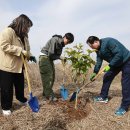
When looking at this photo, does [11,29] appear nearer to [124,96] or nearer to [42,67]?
[42,67]

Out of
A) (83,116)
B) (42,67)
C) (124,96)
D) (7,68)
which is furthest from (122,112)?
(7,68)

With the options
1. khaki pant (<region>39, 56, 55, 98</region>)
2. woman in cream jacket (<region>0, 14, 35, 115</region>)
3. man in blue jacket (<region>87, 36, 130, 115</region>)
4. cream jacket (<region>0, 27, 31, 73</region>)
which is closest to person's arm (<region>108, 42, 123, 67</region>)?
man in blue jacket (<region>87, 36, 130, 115</region>)

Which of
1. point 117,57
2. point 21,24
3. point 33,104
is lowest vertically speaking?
point 33,104

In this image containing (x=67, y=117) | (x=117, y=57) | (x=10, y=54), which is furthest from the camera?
(x=117, y=57)

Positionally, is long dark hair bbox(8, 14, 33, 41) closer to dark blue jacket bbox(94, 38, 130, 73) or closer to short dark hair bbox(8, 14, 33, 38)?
short dark hair bbox(8, 14, 33, 38)

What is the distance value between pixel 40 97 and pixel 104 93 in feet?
4.76

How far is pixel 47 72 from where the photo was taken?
6.66 metres

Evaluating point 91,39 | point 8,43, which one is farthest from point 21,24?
point 91,39

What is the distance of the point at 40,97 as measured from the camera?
7.23 m

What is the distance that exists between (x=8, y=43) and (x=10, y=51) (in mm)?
146

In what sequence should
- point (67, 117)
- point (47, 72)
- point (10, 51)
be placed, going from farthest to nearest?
point (47, 72), point (67, 117), point (10, 51)

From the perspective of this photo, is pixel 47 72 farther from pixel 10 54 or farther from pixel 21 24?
pixel 21 24

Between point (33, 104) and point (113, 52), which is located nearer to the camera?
point (33, 104)

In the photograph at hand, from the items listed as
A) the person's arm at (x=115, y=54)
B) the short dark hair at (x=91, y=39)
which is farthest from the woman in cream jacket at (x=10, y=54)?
the person's arm at (x=115, y=54)
